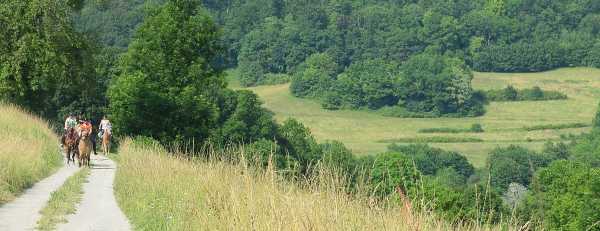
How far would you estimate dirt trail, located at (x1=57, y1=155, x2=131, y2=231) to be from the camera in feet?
45.1

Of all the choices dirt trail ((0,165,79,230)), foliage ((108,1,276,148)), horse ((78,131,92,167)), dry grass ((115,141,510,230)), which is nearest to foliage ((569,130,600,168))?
foliage ((108,1,276,148))

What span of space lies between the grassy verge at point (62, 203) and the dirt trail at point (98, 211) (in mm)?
119

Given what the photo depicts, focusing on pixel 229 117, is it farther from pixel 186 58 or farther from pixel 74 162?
pixel 74 162

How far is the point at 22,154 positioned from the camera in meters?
21.0

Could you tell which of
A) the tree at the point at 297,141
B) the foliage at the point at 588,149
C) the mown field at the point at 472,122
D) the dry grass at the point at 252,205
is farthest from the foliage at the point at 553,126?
the dry grass at the point at 252,205

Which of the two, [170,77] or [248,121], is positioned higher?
[170,77]

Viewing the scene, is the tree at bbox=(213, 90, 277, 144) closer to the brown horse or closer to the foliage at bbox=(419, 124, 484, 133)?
the brown horse

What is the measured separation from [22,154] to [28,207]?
580 centimetres

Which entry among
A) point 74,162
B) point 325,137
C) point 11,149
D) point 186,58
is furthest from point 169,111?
point 325,137

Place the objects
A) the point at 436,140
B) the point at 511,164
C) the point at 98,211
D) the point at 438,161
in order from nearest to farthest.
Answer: the point at 98,211 < the point at 511,164 < the point at 438,161 < the point at 436,140

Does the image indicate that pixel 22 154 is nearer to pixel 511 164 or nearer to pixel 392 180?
pixel 392 180

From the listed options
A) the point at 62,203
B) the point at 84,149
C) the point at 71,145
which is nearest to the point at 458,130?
the point at 71,145

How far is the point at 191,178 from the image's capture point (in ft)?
45.6

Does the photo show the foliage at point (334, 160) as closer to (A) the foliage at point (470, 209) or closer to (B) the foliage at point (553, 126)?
(A) the foliage at point (470, 209)
